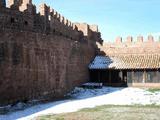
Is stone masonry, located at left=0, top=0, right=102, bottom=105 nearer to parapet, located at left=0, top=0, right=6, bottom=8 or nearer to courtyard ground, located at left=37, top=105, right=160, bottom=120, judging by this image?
parapet, located at left=0, top=0, right=6, bottom=8

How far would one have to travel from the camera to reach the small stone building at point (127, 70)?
111 feet

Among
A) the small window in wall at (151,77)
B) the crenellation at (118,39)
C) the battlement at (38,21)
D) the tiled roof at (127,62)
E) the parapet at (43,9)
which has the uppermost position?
the parapet at (43,9)

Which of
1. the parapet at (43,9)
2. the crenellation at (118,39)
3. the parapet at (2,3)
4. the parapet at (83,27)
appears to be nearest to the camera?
the parapet at (2,3)

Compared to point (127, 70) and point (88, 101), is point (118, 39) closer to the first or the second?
point (127, 70)

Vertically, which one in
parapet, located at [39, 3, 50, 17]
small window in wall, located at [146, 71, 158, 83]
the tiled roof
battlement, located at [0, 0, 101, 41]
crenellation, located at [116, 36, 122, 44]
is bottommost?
small window in wall, located at [146, 71, 158, 83]

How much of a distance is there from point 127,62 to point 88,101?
38.0 feet

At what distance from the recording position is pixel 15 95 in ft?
71.5

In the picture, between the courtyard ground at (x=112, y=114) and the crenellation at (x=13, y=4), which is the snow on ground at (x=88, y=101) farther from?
the crenellation at (x=13, y=4)

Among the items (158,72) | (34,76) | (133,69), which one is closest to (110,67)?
(133,69)

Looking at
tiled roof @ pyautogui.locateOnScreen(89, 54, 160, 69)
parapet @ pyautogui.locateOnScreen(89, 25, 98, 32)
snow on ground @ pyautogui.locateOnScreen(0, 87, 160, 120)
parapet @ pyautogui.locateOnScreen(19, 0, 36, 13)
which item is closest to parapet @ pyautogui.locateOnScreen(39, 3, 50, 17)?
parapet @ pyautogui.locateOnScreen(19, 0, 36, 13)

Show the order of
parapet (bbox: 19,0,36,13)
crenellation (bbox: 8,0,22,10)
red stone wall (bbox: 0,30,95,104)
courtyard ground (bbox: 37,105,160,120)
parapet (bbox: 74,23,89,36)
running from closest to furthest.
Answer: courtyard ground (bbox: 37,105,160,120)
red stone wall (bbox: 0,30,95,104)
crenellation (bbox: 8,0,22,10)
parapet (bbox: 19,0,36,13)
parapet (bbox: 74,23,89,36)

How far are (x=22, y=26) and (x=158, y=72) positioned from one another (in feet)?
48.7

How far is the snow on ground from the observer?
19362 millimetres

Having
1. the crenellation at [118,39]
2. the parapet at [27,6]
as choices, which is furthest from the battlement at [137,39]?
the parapet at [27,6]
